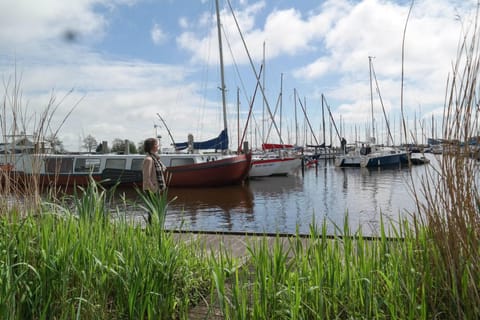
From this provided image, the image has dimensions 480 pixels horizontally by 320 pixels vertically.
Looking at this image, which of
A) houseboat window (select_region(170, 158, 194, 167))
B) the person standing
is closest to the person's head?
the person standing

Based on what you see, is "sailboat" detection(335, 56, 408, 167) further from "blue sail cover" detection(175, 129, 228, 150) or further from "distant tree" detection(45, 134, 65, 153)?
"distant tree" detection(45, 134, 65, 153)

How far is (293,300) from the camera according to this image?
2.10 m

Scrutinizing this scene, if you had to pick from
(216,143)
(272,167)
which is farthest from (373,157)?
(216,143)

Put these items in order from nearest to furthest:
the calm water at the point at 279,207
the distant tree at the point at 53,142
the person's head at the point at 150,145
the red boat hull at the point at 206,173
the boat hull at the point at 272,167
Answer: the distant tree at the point at 53,142 < the person's head at the point at 150,145 < the calm water at the point at 279,207 < the red boat hull at the point at 206,173 < the boat hull at the point at 272,167

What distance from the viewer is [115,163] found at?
862 inches

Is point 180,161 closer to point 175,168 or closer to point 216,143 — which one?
point 175,168

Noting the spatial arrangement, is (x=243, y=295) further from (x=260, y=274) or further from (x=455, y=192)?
(x=455, y=192)

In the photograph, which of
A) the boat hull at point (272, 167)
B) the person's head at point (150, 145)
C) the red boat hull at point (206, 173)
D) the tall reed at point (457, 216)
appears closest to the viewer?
the tall reed at point (457, 216)

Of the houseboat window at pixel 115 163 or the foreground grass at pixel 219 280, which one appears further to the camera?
the houseboat window at pixel 115 163

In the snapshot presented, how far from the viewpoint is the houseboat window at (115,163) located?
71.8 feet

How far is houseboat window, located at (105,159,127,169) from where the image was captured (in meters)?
21.9

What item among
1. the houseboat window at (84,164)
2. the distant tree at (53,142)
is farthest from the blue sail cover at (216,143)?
the distant tree at (53,142)

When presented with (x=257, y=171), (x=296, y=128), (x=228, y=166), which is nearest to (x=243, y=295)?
(x=228, y=166)

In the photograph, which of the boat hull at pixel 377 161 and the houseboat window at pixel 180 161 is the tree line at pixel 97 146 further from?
the boat hull at pixel 377 161
